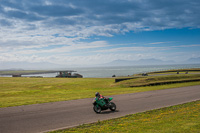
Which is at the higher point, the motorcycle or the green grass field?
the motorcycle

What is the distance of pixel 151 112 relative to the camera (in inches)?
501

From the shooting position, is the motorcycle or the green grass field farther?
the green grass field

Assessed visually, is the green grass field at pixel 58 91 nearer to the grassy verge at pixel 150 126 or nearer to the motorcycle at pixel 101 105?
the motorcycle at pixel 101 105

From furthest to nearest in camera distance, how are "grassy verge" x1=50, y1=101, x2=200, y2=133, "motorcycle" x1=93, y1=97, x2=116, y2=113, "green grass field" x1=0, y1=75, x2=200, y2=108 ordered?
"green grass field" x1=0, y1=75, x2=200, y2=108
"motorcycle" x1=93, y1=97, x2=116, y2=113
"grassy verge" x1=50, y1=101, x2=200, y2=133

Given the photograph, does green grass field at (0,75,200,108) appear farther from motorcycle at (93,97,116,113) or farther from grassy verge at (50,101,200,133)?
grassy verge at (50,101,200,133)

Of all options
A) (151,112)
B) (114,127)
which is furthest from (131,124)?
(151,112)

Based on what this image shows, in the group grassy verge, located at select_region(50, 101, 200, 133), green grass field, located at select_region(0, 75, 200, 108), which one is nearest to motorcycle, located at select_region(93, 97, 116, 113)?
grassy verge, located at select_region(50, 101, 200, 133)

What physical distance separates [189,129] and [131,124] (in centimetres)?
272

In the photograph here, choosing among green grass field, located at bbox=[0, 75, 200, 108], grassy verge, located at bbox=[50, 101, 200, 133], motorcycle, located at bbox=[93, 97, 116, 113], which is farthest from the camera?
green grass field, located at bbox=[0, 75, 200, 108]

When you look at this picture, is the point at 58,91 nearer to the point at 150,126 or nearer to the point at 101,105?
the point at 101,105

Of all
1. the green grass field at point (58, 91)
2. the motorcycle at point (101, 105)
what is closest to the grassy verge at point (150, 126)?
the motorcycle at point (101, 105)

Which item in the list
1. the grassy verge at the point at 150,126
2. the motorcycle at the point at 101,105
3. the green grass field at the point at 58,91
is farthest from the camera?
the green grass field at the point at 58,91

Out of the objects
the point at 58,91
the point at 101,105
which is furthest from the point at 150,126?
the point at 58,91

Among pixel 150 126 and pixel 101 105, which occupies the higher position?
pixel 101 105
